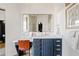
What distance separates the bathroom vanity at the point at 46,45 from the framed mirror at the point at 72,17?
241 mm

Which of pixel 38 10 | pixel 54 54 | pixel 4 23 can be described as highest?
pixel 38 10

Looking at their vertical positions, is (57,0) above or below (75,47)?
above

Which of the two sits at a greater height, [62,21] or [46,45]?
[62,21]

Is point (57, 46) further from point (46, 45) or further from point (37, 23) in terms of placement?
point (37, 23)

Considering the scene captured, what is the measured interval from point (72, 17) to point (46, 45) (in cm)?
51

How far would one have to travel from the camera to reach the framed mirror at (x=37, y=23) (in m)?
2.10

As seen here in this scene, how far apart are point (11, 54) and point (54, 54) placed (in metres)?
A: 0.54

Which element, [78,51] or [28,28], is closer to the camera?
[78,51]

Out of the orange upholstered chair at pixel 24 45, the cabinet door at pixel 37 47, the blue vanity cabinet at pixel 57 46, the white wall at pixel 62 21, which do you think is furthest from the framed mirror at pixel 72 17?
the orange upholstered chair at pixel 24 45

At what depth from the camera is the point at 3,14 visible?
2037 mm

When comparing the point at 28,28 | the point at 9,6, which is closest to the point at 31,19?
the point at 28,28

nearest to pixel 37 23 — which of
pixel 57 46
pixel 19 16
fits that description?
pixel 19 16

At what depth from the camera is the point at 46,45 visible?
2129 millimetres

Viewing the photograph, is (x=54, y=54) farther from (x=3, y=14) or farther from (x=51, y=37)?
(x=3, y=14)
